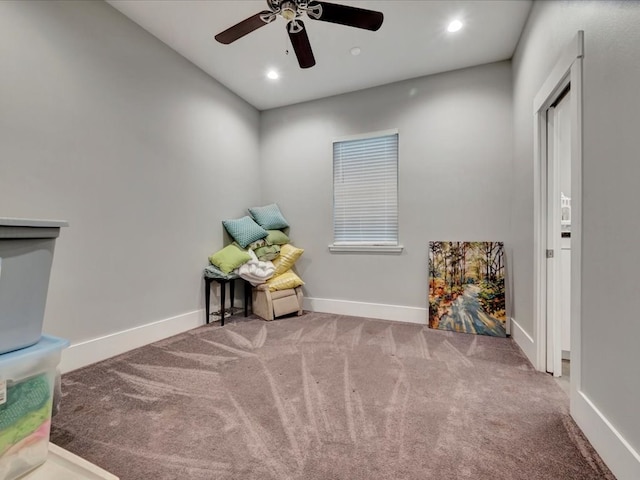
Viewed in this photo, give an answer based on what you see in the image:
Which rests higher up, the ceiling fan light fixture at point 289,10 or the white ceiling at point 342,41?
the white ceiling at point 342,41

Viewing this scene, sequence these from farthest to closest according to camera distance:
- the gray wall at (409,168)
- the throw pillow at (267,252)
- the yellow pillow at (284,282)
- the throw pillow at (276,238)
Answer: the throw pillow at (276,238)
the throw pillow at (267,252)
the yellow pillow at (284,282)
the gray wall at (409,168)

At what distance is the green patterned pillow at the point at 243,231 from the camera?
3455 mm

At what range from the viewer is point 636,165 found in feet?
3.53

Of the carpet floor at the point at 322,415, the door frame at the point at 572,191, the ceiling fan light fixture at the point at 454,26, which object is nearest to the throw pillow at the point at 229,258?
the carpet floor at the point at 322,415

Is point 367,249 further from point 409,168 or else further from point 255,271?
point 255,271

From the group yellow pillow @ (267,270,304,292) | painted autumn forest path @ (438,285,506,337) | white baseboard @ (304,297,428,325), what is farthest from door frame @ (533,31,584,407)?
yellow pillow @ (267,270,304,292)

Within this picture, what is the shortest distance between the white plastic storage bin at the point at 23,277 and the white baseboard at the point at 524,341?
3.00 m

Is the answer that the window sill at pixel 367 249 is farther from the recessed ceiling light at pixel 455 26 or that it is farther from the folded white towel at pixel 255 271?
the recessed ceiling light at pixel 455 26

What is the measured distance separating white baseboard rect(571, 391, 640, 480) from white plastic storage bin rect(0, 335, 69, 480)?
223 centimetres

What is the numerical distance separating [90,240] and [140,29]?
193 cm

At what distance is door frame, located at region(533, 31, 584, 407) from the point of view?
148 cm

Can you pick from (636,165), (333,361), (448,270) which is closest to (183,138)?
(333,361)

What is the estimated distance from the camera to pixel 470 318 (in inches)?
117

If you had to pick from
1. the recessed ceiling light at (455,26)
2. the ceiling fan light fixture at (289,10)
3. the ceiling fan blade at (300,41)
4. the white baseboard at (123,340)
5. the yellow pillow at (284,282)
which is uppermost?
the recessed ceiling light at (455,26)
